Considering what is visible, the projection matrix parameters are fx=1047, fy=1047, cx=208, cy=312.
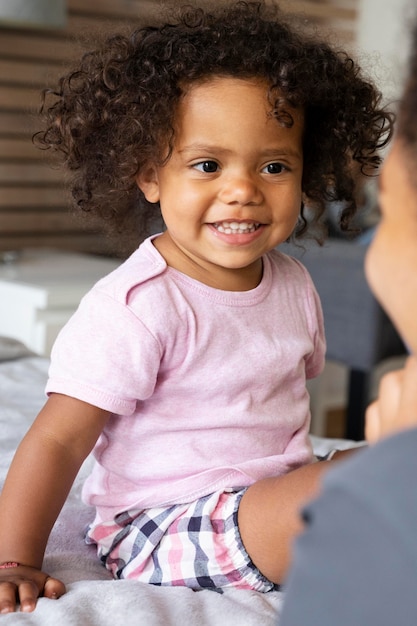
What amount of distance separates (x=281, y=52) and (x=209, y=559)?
631 mm

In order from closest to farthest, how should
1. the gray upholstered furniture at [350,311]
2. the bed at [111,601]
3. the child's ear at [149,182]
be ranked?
the bed at [111,601] → the child's ear at [149,182] → the gray upholstered furniture at [350,311]

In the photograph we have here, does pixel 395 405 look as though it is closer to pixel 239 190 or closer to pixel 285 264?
pixel 239 190

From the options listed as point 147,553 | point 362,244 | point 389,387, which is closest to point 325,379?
point 362,244

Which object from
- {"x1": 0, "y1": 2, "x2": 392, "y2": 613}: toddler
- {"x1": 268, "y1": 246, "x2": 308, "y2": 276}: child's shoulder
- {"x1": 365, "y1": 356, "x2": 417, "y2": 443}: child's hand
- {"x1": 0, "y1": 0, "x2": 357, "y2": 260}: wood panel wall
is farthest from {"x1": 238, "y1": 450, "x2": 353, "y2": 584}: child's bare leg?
{"x1": 0, "y1": 0, "x2": 357, "y2": 260}: wood panel wall

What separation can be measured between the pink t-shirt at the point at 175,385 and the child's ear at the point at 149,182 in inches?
2.8

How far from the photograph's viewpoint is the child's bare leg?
42.0 inches

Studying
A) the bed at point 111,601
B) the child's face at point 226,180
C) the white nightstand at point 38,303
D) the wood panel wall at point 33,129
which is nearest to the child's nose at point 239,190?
the child's face at point 226,180

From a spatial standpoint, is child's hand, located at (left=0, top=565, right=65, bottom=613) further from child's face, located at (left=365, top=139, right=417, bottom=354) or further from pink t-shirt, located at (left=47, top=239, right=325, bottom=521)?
child's face, located at (left=365, top=139, right=417, bottom=354)

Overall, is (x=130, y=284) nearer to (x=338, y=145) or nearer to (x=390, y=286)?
(x=338, y=145)

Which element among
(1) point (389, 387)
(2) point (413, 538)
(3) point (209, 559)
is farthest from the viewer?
(3) point (209, 559)

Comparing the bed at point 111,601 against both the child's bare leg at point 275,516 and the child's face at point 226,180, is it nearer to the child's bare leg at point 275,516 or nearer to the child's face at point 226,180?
the child's bare leg at point 275,516

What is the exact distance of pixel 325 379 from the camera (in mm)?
3941

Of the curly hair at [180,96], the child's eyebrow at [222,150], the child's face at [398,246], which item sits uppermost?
the curly hair at [180,96]

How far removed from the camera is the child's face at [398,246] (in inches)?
25.5
